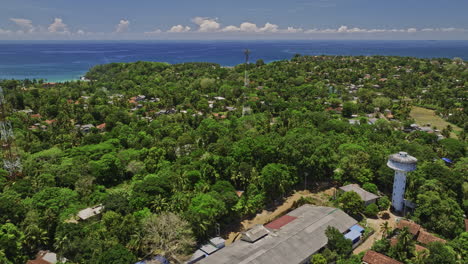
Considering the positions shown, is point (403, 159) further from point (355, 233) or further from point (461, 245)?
point (355, 233)

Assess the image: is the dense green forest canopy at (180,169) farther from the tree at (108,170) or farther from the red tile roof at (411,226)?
the red tile roof at (411,226)

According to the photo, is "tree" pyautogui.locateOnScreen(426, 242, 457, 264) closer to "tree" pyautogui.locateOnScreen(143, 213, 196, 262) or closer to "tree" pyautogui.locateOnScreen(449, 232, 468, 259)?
"tree" pyautogui.locateOnScreen(449, 232, 468, 259)

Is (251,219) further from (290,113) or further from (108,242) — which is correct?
(290,113)

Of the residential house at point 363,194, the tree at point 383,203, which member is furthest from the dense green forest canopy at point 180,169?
the tree at point 383,203

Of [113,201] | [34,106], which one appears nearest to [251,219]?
[113,201]

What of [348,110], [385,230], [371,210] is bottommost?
[385,230]

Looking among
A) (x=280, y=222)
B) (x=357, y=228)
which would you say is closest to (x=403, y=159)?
(x=357, y=228)

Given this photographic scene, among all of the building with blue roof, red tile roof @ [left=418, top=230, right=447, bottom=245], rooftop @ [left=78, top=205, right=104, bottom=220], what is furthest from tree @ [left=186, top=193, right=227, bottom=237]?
red tile roof @ [left=418, top=230, right=447, bottom=245]
